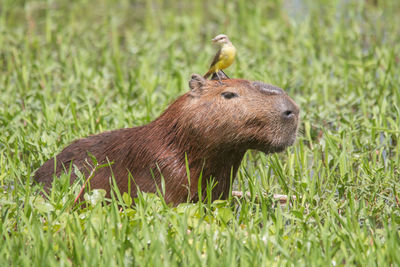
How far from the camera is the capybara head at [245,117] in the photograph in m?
3.66

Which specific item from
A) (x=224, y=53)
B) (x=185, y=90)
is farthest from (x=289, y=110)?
(x=185, y=90)

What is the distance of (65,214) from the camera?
3.31 m

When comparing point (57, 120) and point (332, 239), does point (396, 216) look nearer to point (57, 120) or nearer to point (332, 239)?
point (332, 239)

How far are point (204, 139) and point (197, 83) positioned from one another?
0.32 m

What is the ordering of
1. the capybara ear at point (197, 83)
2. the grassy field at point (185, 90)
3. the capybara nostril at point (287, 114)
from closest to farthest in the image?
the grassy field at point (185, 90) → the capybara nostril at point (287, 114) → the capybara ear at point (197, 83)

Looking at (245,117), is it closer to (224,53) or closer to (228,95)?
(228,95)

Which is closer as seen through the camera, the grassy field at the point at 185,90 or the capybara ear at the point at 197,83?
the grassy field at the point at 185,90

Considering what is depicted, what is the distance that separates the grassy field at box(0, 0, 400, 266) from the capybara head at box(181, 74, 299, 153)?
9.9 inches

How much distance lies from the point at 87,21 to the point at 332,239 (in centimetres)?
686

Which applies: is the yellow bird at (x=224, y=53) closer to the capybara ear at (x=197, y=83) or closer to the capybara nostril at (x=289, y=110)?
the capybara ear at (x=197, y=83)

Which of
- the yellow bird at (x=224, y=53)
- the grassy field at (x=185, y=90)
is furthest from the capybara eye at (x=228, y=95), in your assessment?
the grassy field at (x=185, y=90)

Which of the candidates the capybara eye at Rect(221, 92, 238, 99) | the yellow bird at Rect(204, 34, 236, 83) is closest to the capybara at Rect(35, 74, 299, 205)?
the capybara eye at Rect(221, 92, 238, 99)

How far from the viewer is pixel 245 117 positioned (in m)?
3.67

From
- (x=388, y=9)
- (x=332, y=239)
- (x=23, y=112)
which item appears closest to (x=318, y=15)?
(x=388, y=9)
